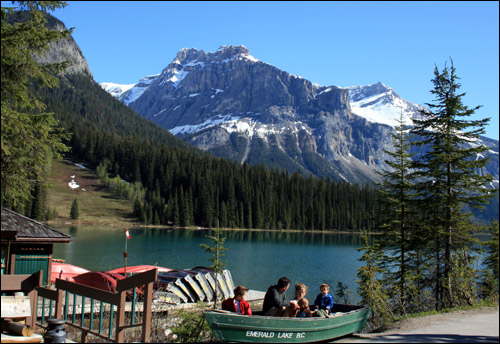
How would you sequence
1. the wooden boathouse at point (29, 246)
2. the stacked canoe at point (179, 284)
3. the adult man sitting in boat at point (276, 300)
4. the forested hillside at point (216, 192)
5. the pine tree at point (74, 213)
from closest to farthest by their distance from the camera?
the adult man sitting in boat at point (276, 300)
the wooden boathouse at point (29, 246)
the stacked canoe at point (179, 284)
the pine tree at point (74, 213)
the forested hillside at point (216, 192)

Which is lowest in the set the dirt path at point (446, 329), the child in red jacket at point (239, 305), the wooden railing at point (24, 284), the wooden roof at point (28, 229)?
the dirt path at point (446, 329)

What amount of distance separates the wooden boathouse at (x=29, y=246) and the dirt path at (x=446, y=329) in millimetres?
14180

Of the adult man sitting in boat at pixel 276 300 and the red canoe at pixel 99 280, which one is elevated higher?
the adult man sitting in boat at pixel 276 300

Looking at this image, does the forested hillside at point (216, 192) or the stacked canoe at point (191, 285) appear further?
the forested hillside at point (216, 192)

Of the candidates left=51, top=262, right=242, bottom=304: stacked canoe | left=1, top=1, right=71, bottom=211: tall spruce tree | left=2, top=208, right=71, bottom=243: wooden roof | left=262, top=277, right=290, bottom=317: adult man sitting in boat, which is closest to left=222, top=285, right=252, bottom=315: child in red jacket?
left=262, top=277, right=290, bottom=317: adult man sitting in boat

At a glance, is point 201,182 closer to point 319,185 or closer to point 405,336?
point 319,185

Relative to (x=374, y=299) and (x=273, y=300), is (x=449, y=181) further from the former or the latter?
(x=273, y=300)

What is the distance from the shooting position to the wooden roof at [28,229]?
17519mm

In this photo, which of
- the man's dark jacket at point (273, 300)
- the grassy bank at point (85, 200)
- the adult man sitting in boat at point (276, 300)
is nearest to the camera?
the adult man sitting in boat at point (276, 300)

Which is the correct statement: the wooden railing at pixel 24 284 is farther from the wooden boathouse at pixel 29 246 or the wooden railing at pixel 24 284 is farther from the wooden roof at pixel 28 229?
the wooden boathouse at pixel 29 246

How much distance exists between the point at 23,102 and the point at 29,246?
9.49m

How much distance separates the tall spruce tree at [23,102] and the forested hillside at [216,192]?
10344 cm

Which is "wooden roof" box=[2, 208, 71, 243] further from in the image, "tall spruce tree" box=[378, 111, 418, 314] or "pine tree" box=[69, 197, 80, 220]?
"pine tree" box=[69, 197, 80, 220]

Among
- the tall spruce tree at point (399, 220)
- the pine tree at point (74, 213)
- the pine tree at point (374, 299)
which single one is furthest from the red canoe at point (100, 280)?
the pine tree at point (74, 213)
